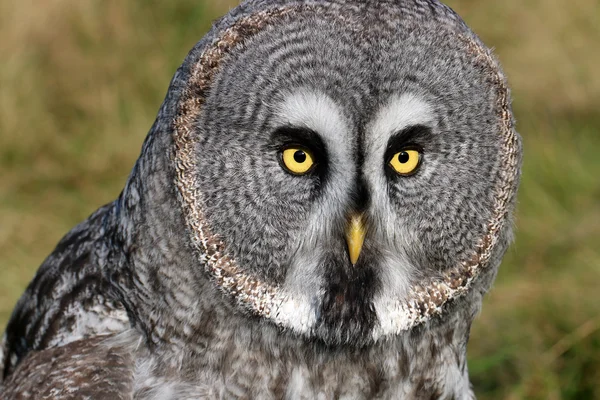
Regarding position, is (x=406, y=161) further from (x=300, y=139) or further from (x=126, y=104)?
(x=126, y=104)

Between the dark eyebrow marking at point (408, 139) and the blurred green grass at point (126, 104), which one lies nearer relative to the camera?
the dark eyebrow marking at point (408, 139)

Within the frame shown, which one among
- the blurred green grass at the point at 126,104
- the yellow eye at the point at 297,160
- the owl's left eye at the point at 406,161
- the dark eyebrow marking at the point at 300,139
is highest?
the blurred green grass at the point at 126,104

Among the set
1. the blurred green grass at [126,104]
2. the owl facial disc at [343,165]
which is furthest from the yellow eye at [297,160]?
the blurred green grass at [126,104]

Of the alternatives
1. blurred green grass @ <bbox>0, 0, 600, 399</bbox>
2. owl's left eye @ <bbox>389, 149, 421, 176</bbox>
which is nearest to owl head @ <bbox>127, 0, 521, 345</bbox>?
owl's left eye @ <bbox>389, 149, 421, 176</bbox>

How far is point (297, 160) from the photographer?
1378 mm

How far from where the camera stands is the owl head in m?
1.36

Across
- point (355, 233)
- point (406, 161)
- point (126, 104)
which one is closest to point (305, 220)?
point (355, 233)

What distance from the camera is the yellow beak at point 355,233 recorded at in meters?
1.40

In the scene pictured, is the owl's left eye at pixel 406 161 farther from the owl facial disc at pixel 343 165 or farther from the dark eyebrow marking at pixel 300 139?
the dark eyebrow marking at pixel 300 139

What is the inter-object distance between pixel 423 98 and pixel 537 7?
3.46m

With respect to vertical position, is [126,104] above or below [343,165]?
above

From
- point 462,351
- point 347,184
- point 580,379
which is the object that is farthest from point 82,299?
point 580,379

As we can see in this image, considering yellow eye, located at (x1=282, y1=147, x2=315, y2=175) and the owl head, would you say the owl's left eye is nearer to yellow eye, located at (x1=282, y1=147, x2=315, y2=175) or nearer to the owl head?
the owl head

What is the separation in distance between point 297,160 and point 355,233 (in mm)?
156
